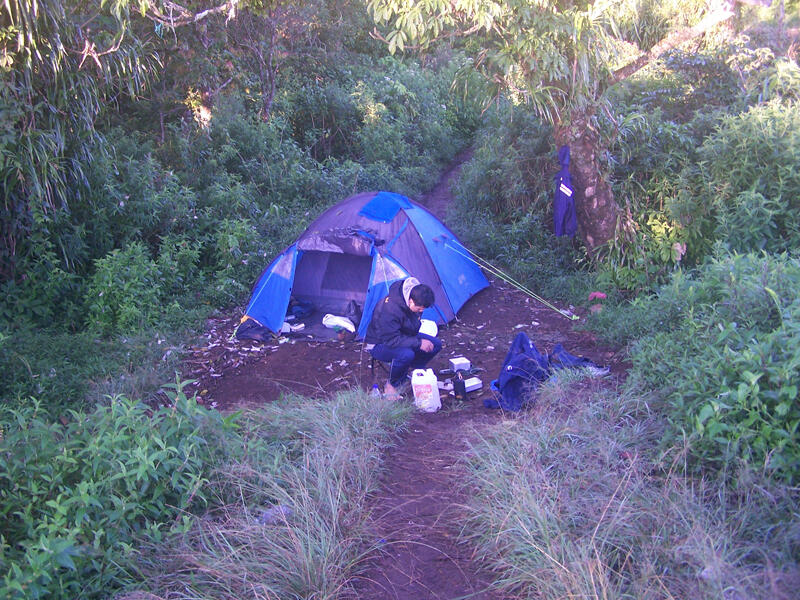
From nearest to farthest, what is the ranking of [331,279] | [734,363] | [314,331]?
[734,363]
[314,331]
[331,279]

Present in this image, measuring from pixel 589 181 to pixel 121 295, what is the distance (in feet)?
18.0

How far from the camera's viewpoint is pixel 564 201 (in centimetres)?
812

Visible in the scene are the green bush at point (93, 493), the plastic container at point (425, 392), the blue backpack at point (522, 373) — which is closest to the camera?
the green bush at point (93, 493)

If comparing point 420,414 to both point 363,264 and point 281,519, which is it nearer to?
point 281,519

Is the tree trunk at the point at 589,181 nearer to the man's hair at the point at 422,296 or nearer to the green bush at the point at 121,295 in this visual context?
the man's hair at the point at 422,296

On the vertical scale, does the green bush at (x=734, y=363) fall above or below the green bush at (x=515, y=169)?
above

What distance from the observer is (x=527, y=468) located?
367cm

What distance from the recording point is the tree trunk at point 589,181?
25.4 feet

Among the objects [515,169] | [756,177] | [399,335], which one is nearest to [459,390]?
[399,335]

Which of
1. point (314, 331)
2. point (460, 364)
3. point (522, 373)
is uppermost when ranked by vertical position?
point (522, 373)

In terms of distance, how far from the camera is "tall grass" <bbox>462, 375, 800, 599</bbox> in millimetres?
2717

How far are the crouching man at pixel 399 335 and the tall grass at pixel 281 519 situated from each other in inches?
50.1

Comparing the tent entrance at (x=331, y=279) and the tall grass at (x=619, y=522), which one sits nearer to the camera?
the tall grass at (x=619, y=522)

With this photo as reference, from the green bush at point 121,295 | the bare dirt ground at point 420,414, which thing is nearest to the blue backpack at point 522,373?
the bare dirt ground at point 420,414
